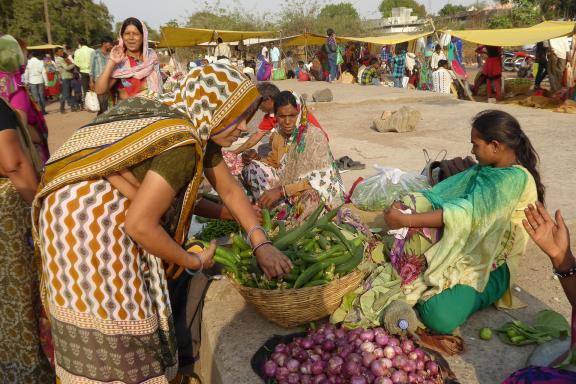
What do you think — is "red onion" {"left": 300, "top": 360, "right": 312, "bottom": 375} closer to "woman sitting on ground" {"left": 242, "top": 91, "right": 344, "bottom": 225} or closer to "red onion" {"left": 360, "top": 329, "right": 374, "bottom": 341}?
"red onion" {"left": 360, "top": 329, "right": 374, "bottom": 341}

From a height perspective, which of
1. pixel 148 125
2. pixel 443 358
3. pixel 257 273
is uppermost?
pixel 148 125

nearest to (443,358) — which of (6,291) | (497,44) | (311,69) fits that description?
(6,291)

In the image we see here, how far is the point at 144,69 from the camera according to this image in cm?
434

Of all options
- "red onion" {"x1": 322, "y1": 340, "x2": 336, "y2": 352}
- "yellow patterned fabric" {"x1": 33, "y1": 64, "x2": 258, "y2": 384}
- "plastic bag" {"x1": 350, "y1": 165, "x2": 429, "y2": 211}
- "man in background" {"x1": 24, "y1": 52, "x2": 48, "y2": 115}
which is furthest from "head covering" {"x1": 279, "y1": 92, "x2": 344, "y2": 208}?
"man in background" {"x1": 24, "y1": 52, "x2": 48, "y2": 115}

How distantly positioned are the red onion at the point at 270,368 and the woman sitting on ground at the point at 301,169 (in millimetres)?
1549

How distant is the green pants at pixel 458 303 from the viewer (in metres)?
2.46

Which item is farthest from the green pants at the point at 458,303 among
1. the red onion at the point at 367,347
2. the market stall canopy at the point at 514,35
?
the market stall canopy at the point at 514,35

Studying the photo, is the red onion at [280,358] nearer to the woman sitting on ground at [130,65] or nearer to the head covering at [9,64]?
the head covering at [9,64]

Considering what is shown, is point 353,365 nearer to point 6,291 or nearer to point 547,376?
point 547,376

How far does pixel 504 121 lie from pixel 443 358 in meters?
1.29

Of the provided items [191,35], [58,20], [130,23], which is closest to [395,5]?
[58,20]

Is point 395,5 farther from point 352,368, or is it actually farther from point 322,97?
point 352,368

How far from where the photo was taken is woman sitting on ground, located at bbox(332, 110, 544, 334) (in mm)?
2504

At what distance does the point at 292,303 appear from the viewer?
2.35 metres
